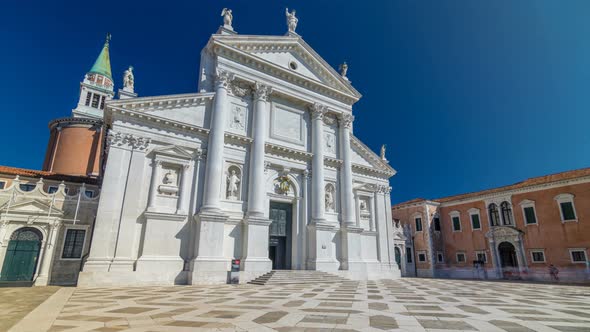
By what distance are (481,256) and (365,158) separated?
16959 mm

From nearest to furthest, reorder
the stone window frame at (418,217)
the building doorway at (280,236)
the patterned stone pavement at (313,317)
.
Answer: the patterned stone pavement at (313,317) → the building doorway at (280,236) → the stone window frame at (418,217)

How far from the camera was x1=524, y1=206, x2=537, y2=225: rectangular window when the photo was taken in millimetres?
27531

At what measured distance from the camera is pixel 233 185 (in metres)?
18.3

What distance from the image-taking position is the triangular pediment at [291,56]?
66.4 feet

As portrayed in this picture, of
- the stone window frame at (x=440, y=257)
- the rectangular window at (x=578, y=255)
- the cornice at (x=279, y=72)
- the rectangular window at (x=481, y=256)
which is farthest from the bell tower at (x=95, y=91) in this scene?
the rectangular window at (x=578, y=255)

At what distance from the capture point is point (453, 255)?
3322 centimetres

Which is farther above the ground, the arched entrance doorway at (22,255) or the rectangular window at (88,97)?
the rectangular window at (88,97)

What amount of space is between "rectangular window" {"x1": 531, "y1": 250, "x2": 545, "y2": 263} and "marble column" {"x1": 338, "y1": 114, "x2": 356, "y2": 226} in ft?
58.5

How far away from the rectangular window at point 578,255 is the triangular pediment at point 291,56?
21322 mm

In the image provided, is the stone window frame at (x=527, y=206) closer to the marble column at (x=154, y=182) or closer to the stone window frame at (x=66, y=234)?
the marble column at (x=154, y=182)

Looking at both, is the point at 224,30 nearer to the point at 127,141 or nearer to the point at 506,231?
the point at 127,141

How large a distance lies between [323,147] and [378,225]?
294 inches

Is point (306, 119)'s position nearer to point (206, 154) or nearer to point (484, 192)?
point (206, 154)

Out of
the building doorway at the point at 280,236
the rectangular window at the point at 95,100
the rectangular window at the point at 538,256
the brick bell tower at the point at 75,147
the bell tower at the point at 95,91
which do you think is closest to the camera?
the building doorway at the point at 280,236
